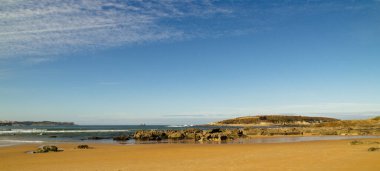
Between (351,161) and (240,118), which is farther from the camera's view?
(240,118)

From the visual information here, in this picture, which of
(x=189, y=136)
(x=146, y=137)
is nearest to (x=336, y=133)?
(x=189, y=136)

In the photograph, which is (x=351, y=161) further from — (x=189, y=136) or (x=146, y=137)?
(x=146, y=137)

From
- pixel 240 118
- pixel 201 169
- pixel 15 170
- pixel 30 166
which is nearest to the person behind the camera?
pixel 201 169

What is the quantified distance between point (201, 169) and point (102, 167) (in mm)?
5874

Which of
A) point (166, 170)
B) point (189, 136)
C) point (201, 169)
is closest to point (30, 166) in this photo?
point (166, 170)

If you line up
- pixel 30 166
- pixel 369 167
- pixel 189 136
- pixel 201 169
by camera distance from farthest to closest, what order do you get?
pixel 189 136, pixel 30 166, pixel 201 169, pixel 369 167

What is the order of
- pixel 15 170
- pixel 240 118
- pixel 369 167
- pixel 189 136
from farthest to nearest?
1. pixel 240 118
2. pixel 189 136
3. pixel 15 170
4. pixel 369 167

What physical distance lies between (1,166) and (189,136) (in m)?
32.3

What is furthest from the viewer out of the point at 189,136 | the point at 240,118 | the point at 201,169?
the point at 240,118

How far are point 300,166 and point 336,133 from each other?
1540 inches

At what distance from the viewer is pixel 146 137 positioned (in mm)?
53375

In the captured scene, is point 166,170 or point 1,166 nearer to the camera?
point 166,170

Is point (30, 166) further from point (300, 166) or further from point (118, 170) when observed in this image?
point (300, 166)

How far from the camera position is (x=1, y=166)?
21.3 metres
